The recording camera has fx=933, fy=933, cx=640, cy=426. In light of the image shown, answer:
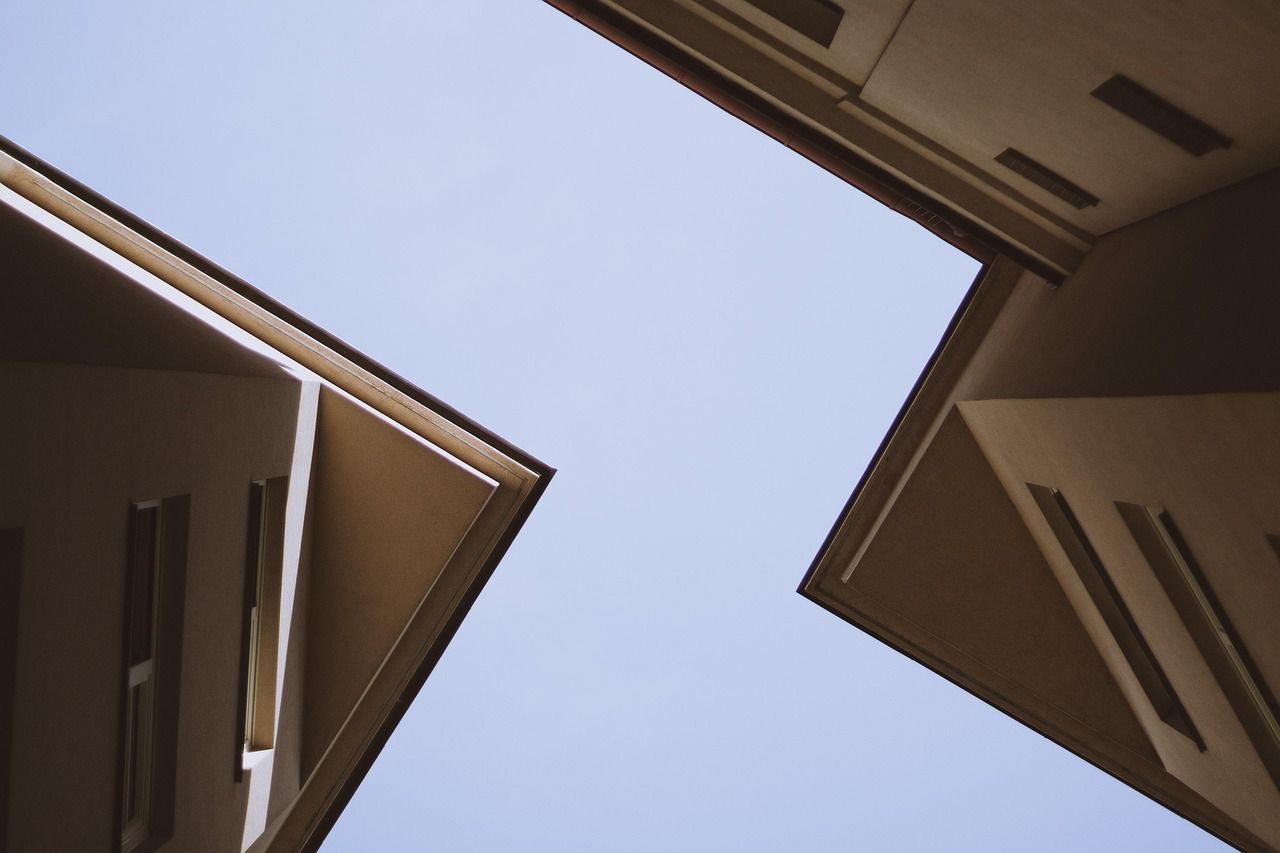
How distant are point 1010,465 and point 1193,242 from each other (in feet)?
12.8

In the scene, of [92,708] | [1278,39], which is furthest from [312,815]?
[1278,39]

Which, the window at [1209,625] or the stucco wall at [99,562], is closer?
the stucco wall at [99,562]

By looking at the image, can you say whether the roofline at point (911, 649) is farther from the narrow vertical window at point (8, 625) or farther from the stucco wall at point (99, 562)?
the narrow vertical window at point (8, 625)

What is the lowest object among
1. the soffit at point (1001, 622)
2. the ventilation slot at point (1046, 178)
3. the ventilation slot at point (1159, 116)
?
the soffit at point (1001, 622)

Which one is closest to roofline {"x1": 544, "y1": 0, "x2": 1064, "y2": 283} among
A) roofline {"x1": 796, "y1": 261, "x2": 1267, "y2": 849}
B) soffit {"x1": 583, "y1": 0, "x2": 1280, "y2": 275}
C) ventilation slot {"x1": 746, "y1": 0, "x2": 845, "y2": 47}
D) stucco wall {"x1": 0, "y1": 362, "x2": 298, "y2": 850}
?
soffit {"x1": 583, "y1": 0, "x2": 1280, "y2": 275}

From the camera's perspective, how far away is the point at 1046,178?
9.39 metres

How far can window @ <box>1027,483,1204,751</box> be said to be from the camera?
33.0ft

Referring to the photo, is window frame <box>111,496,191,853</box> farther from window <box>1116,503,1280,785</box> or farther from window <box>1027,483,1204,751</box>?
window <box>1027,483,1204,751</box>

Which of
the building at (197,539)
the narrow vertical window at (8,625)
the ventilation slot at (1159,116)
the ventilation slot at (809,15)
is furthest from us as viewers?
the ventilation slot at (809,15)

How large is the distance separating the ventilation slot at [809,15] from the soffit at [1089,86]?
0.60m

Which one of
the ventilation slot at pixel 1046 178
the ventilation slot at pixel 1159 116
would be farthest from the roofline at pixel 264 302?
the ventilation slot at pixel 1159 116

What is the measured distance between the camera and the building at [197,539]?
4918mm

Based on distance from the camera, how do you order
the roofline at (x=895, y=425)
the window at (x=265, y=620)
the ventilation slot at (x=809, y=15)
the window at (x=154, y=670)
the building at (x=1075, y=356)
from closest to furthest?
1. the building at (x=1075, y=356)
2. the window at (x=154, y=670)
3. the ventilation slot at (x=809, y=15)
4. the window at (x=265, y=620)
5. the roofline at (x=895, y=425)

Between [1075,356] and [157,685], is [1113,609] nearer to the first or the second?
[1075,356]
